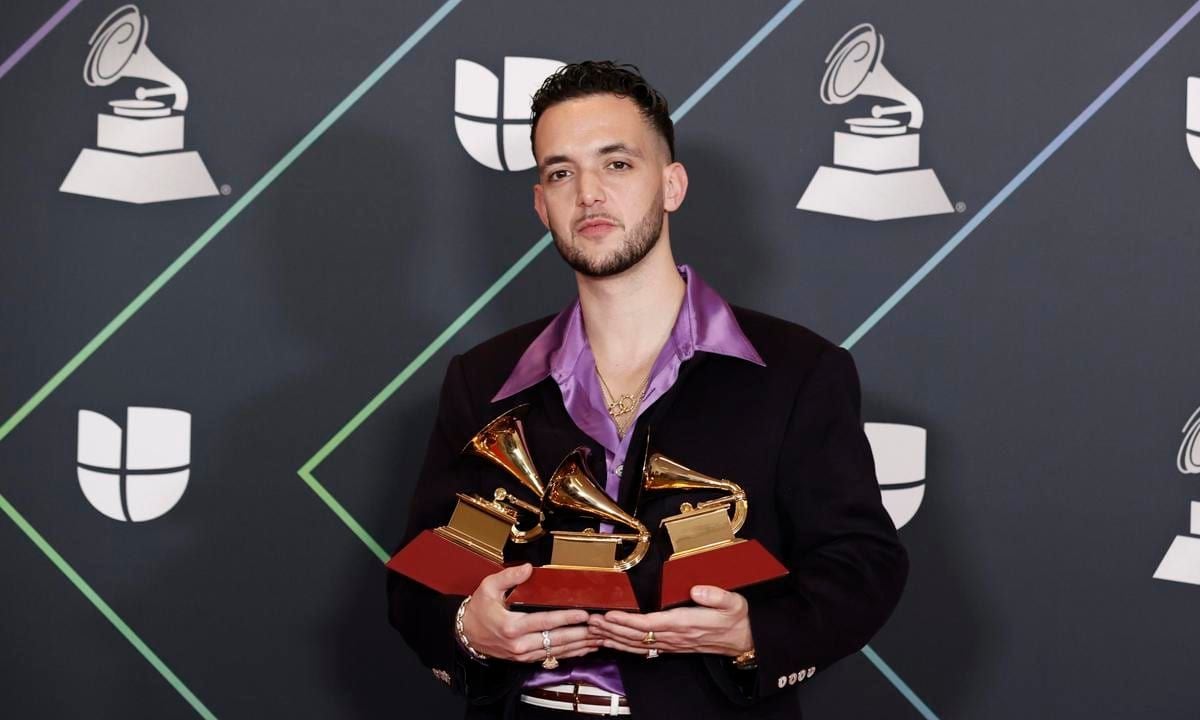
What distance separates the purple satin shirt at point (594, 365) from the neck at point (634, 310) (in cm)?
3

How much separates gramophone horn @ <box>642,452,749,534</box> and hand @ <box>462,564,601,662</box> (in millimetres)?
239

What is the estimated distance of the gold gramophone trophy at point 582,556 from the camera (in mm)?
1952

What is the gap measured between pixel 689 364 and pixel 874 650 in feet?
3.69

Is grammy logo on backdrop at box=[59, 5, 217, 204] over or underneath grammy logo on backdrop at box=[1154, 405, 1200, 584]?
over

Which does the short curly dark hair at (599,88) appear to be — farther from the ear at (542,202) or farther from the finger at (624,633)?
the finger at (624,633)

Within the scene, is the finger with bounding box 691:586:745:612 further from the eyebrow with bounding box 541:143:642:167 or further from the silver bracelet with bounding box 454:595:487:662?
the eyebrow with bounding box 541:143:642:167

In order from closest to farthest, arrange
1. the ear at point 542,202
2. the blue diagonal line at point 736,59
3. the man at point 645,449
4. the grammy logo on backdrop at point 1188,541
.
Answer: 1. the man at point 645,449
2. the ear at point 542,202
3. the grammy logo on backdrop at point 1188,541
4. the blue diagonal line at point 736,59

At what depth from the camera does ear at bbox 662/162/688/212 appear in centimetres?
240

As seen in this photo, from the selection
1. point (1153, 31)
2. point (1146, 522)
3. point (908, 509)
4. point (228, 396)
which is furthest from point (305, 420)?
point (1153, 31)

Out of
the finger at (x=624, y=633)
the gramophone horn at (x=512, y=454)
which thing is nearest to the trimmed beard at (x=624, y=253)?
the gramophone horn at (x=512, y=454)

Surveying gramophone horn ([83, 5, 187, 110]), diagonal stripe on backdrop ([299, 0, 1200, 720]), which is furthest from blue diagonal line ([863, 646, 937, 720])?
gramophone horn ([83, 5, 187, 110])

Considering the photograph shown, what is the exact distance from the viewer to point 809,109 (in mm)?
3053

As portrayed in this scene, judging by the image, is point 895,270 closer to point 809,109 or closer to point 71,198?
point 809,109

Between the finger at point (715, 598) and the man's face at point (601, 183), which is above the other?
the man's face at point (601, 183)
